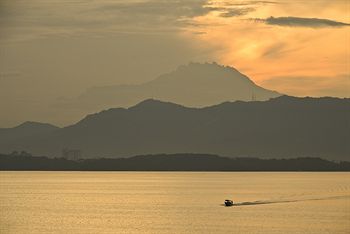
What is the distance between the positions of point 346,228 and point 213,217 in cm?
2894

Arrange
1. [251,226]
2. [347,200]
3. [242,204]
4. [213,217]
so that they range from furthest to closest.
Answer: [347,200]
[242,204]
[213,217]
[251,226]

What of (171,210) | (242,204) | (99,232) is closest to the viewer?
(99,232)

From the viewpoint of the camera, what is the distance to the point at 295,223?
129 meters

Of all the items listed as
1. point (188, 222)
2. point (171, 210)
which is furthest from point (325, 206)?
point (188, 222)

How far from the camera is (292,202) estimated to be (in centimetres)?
18312

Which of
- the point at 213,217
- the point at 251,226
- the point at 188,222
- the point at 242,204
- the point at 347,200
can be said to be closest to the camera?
the point at 251,226

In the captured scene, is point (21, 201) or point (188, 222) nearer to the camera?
point (188, 222)

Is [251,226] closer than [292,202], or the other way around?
[251,226]

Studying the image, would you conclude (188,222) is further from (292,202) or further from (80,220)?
(292,202)

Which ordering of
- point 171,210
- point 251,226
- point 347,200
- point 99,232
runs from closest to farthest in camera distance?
point 99,232
point 251,226
point 171,210
point 347,200

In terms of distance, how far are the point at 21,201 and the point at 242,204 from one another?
175 feet

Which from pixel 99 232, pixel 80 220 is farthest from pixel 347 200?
pixel 99 232

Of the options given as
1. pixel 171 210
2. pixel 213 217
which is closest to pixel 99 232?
pixel 213 217

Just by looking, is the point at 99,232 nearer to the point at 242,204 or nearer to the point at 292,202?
the point at 242,204
